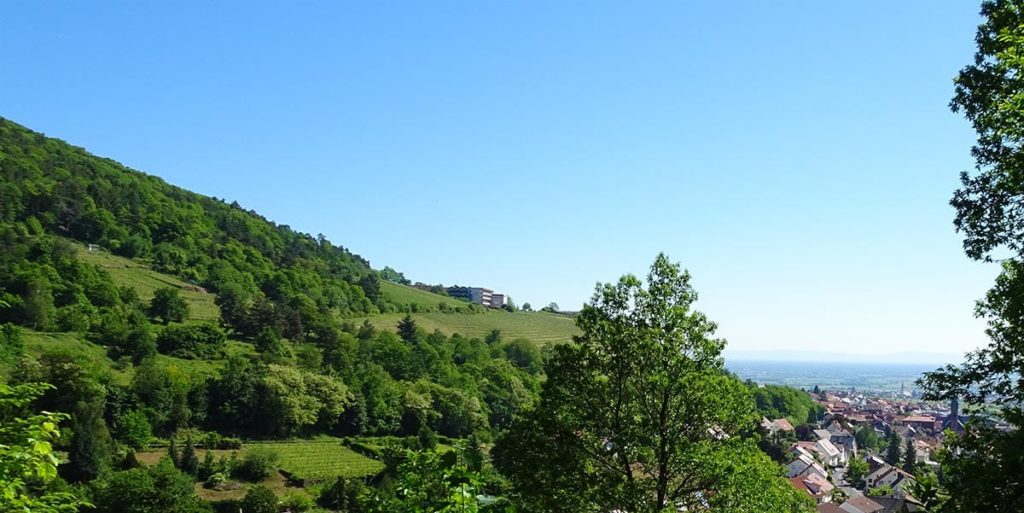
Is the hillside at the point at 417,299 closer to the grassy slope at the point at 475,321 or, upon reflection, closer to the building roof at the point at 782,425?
the grassy slope at the point at 475,321

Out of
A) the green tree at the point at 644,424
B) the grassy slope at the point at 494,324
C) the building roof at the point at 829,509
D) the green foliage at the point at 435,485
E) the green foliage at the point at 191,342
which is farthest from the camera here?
the grassy slope at the point at 494,324

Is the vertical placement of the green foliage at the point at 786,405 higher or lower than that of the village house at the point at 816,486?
higher

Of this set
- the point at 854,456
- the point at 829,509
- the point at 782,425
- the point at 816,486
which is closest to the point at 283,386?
the point at 829,509

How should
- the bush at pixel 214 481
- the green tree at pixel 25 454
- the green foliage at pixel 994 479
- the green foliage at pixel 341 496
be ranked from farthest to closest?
the bush at pixel 214 481 → the green foliage at pixel 341 496 → the green tree at pixel 25 454 → the green foliage at pixel 994 479

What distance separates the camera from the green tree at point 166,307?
88.6 metres

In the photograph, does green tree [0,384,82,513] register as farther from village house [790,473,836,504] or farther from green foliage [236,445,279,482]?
village house [790,473,836,504]

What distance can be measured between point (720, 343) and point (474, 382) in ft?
291

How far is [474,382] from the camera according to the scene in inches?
3812

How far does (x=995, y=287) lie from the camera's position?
7.86 meters

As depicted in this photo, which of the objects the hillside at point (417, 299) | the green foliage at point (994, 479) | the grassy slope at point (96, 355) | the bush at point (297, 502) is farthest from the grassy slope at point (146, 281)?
the green foliage at point (994, 479)

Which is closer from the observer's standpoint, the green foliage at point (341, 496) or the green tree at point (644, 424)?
the green tree at point (644, 424)

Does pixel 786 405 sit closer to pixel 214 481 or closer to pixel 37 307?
pixel 214 481

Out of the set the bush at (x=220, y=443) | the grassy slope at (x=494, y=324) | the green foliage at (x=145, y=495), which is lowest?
Answer: the bush at (x=220, y=443)

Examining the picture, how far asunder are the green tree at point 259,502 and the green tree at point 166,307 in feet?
173
